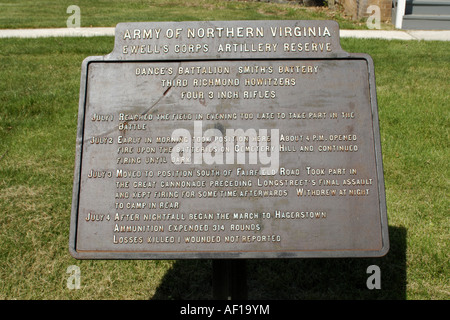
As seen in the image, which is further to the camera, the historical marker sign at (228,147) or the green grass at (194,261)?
the green grass at (194,261)

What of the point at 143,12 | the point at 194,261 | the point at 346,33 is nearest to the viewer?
the point at 194,261

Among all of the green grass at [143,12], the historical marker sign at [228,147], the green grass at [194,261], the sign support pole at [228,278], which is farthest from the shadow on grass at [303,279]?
the green grass at [143,12]

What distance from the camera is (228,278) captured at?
3400 mm

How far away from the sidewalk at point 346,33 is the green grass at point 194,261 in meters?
2.85

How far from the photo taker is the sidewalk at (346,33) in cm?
1019

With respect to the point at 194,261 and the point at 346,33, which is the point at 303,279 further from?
the point at 346,33

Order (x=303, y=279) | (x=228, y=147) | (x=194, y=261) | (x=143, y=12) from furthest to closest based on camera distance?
(x=143, y=12) < (x=194, y=261) < (x=303, y=279) < (x=228, y=147)

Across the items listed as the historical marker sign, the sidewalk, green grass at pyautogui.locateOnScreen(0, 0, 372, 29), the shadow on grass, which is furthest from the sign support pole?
green grass at pyautogui.locateOnScreen(0, 0, 372, 29)

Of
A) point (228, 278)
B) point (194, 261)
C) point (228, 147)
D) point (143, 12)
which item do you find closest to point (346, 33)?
point (143, 12)

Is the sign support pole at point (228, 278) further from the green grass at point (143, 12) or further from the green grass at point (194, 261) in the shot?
the green grass at point (143, 12)

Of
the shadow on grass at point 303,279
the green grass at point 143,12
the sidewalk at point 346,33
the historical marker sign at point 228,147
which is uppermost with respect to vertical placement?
the green grass at point 143,12

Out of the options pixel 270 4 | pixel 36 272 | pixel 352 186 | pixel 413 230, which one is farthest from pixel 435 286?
pixel 270 4

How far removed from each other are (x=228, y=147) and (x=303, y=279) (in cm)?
157

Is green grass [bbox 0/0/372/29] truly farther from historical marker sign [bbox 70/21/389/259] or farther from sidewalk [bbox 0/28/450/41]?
historical marker sign [bbox 70/21/389/259]
